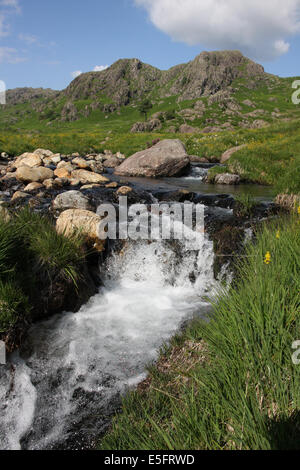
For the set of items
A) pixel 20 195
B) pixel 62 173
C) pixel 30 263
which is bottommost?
pixel 30 263

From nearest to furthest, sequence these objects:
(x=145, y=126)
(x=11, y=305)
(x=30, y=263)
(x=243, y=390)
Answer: (x=243, y=390), (x=11, y=305), (x=30, y=263), (x=145, y=126)

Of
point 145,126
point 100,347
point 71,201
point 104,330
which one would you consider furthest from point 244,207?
point 145,126

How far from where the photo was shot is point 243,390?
6.82ft

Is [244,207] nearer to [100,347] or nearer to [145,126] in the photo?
[100,347]

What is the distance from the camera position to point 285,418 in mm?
1821

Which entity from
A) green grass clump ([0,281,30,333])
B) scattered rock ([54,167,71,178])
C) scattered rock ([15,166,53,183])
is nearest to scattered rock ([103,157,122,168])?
scattered rock ([54,167,71,178])

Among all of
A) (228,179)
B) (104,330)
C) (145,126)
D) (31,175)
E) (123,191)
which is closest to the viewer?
(104,330)

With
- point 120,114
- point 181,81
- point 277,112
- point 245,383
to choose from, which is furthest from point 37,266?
point 181,81

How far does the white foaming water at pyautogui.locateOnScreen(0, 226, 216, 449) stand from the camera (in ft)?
11.6

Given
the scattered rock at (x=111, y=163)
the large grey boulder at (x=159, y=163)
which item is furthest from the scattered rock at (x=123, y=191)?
the scattered rock at (x=111, y=163)

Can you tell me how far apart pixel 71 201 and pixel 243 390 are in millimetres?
9223

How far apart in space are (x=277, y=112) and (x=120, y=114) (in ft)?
268

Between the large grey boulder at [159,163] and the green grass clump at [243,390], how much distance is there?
57.2 feet

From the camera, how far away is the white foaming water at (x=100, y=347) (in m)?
3.54
